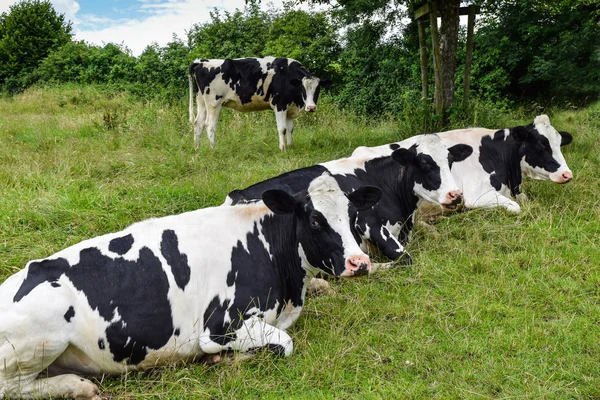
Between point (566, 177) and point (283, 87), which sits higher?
point (283, 87)

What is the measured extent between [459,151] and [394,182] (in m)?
1.14

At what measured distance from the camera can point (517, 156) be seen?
808 centimetres

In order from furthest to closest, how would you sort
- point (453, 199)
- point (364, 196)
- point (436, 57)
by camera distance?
point (436, 57) < point (453, 199) < point (364, 196)

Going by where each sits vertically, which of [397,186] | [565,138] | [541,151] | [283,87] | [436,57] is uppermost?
[436,57]

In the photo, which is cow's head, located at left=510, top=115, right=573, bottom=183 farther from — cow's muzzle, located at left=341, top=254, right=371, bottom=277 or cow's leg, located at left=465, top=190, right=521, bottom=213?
cow's muzzle, located at left=341, top=254, right=371, bottom=277

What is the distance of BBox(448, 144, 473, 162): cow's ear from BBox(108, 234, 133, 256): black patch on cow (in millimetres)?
4430

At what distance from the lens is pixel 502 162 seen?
26.6 ft

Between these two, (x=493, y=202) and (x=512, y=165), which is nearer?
(x=493, y=202)

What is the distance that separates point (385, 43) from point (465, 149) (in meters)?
6.63

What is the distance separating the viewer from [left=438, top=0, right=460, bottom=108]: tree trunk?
10.4 metres

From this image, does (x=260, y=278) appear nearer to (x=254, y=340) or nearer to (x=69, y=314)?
(x=254, y=340)

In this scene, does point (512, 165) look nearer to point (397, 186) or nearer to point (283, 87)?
point (397, 186)

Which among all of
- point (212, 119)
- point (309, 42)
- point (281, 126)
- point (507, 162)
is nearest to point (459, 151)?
point (507, 162)

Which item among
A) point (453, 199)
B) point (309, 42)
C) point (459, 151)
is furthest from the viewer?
point (309, 42)
